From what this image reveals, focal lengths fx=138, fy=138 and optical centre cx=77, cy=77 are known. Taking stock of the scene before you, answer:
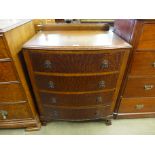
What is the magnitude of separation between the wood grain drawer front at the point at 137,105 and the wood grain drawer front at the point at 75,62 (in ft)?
1.73

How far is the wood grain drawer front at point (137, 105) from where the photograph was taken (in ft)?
4.60

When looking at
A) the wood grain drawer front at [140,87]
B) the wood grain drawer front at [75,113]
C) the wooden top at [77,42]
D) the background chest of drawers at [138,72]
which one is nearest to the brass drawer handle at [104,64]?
the wooden top at [77,42]

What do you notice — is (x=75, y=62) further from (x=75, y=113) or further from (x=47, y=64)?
(x=75, y=113)

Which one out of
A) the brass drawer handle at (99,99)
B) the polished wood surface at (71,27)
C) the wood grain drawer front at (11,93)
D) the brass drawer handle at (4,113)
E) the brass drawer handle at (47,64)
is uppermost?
the polished wood surface at (71,27)

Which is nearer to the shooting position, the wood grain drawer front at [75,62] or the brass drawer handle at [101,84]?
the wood grain drawer front at [75,62]

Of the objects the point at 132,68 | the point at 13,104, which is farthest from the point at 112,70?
the point at 13,104

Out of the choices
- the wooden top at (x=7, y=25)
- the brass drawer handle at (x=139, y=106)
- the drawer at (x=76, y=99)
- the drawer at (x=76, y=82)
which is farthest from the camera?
the brass drawer handle at (x=139, y=106)

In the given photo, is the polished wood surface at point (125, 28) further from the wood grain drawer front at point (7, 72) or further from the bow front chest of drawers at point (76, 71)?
the wood grain drawer front at point (7, 72)

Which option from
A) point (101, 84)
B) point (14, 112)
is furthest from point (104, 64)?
point (14, 112)

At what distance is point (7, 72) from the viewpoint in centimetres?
102

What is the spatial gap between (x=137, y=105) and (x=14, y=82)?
1.21 meters

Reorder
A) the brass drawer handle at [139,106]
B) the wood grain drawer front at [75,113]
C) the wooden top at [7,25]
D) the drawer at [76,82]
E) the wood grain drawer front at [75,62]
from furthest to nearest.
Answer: the brass drawer handle at [139,106] < the wood grain drawer front at [75,113] < the drawer at [76,82] < the wood grain drawer front at [75,62] < the wooden top at [7,25]

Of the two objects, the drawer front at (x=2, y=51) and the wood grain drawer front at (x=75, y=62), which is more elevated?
the drawer front at (x=2, y=51)
